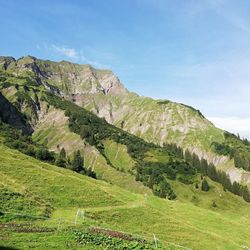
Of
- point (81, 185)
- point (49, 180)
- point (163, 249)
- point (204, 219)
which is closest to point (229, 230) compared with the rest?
point (204, 219)

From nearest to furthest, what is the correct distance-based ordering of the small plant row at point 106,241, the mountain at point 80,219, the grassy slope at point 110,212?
1. the small plant row at point 106,241
2. the mountain at point 80,219
3. the grassy slope at point 110,212

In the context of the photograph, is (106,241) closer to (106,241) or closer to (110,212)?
(106,241)

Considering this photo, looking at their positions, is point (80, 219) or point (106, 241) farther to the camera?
point (80, 219)

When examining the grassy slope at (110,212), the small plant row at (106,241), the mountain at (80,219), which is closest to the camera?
the small plant row at (106,241)

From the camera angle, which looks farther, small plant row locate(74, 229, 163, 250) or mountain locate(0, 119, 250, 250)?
mountain locate(0, 119, 250, 250)

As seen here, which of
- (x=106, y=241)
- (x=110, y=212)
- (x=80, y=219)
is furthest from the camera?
(x=110, y=212)

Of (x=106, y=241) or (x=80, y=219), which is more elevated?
(x=106, y=241)

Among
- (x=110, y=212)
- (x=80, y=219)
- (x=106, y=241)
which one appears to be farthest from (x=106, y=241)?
(x=110, y=212)

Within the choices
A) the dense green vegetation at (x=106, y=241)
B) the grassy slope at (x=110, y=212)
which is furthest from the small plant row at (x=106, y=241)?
the grassy slope at (x=110, y=212)

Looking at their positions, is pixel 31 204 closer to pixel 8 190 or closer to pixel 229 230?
pixel 8 190

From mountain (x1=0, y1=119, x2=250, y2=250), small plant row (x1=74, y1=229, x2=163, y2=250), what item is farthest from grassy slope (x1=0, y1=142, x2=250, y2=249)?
small plant row (x1=74, y1=229, x2=163, y2=250)

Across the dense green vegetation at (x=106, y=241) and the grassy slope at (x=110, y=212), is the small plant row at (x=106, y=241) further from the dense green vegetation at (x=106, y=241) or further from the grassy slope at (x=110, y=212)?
the grassy slope at (x=110, y=212)

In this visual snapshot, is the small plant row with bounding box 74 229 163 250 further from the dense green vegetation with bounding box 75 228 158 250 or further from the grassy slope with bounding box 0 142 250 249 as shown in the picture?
the grassy slope with bounding box 0 142 250 249

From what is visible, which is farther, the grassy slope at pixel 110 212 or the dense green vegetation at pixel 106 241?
the grassy slope at pixel 110 212
